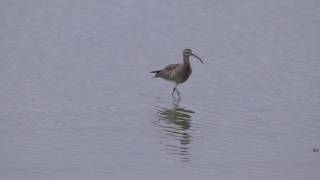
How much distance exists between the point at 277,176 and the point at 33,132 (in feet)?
13.5

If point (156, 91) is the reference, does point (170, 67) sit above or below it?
above

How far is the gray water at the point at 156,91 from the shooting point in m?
13.4

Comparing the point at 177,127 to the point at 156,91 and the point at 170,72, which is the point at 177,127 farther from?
the point at 170,72

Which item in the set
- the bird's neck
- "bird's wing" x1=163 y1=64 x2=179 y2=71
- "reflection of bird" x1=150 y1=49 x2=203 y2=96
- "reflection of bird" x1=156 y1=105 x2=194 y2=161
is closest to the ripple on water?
"reflection of bird" x1=156 y1=105 x2=194 y2=161

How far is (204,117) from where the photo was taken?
16578 millimetres

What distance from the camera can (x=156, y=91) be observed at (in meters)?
19.1

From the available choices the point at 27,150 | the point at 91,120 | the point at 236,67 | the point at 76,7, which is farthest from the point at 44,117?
the point at 76,7

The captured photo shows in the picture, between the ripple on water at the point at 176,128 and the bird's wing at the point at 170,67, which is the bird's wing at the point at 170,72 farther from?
the ripple on water at the point at 176,128

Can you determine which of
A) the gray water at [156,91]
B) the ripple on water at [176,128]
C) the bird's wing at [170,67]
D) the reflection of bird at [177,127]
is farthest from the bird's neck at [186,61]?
the reflection of bird at [177,127]

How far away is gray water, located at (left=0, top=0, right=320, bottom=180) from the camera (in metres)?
13.4

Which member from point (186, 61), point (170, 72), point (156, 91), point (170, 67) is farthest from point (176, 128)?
point (186, 61)

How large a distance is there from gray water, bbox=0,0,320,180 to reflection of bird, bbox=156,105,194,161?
30mm

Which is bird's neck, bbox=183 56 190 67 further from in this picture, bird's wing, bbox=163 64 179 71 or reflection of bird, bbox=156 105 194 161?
reflection of bird, bbox=156 105 194 161

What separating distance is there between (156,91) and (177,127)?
10.9 feet
